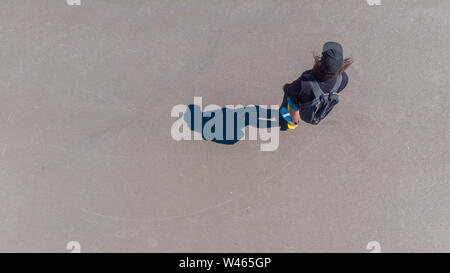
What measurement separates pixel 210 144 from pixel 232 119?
1.38 ft

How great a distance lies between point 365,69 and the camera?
413cm

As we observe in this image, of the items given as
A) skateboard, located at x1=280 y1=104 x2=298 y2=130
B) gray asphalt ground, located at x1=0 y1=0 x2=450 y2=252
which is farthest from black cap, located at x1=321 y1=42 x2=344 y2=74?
gray asphalt ground, located at x1=0 y1=0 x2=450 y2=252

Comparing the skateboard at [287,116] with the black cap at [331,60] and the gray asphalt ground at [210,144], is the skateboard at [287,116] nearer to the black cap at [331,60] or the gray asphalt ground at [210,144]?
the gray asphalt ground at [210,144]

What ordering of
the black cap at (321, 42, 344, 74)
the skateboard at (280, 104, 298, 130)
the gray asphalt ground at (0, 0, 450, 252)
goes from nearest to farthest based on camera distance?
the black cap at (321, 42, 344, 74), the skateboard at (280, 104, 298, 130), the gray asphalt ground at (0, 0, 450, 252)

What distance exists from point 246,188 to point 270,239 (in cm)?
70

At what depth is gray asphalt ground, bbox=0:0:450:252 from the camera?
4086 millimetres

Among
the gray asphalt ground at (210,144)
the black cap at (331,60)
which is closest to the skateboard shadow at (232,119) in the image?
the gray asphalt ground at (210,144)

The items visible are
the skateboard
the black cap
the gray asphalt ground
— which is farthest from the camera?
the gray asphalt ground

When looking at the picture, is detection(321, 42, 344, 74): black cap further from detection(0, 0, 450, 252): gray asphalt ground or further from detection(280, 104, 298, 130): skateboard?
detection(0, 0, 450, 252): gray asphalt ground

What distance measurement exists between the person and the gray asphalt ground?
0.83 m

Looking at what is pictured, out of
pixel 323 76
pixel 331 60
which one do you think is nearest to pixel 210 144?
pixel 323 76

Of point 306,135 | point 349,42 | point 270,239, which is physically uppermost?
point 349,42
